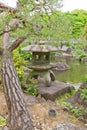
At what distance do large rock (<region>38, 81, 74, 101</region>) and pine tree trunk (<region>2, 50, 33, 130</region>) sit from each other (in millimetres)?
1941

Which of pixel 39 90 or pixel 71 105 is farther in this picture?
pixel 39 90

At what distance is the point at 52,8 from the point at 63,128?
5.26 feet

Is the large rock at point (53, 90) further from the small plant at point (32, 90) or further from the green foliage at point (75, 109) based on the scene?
the green foliage at point (75, 109)

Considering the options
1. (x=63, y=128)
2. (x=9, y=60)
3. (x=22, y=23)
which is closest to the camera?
(x=63, y=128)

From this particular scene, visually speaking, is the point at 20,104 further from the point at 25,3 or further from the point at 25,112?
the point at 25,3

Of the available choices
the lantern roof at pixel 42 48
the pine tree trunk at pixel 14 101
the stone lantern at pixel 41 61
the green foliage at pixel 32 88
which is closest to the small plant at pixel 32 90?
the green foliage at pixel 32 88

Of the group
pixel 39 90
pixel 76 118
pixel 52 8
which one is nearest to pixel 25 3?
pixel 52 8

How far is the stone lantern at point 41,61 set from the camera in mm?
5332

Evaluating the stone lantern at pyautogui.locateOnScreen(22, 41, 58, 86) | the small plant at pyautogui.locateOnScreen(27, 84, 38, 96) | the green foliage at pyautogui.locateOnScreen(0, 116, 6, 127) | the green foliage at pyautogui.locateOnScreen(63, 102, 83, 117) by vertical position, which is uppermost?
the stone lantern at pyautogui.locateOnScreen(22, 41, 58, 86)

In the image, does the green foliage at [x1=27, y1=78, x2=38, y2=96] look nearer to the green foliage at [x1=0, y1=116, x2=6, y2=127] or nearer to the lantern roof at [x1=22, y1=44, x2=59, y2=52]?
the lantern roof at [x1=22, y1=44, x2=59, y2=52]

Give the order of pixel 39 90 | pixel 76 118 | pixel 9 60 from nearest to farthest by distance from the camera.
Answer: pixel 9 60 → pixel 76 118 → pixel 39 90

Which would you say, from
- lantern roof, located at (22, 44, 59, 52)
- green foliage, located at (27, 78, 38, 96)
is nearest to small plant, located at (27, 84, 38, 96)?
green foliage, located at (27, 78, 38, 96)

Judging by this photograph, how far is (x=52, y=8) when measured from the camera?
3186mm

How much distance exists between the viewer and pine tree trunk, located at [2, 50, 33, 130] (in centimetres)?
301
